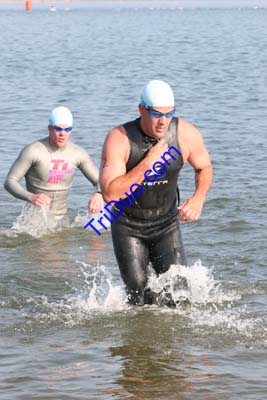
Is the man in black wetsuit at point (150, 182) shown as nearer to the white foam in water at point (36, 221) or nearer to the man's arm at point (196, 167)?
the man's arm at point (196, 167)

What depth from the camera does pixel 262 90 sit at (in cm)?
2672

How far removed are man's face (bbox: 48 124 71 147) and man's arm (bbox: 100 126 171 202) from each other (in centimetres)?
332

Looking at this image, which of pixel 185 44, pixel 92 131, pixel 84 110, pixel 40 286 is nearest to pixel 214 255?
pixel 40 286

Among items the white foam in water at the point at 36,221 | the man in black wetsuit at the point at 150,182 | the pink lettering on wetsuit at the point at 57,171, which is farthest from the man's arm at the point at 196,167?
the white foam in water at the point at 36,221

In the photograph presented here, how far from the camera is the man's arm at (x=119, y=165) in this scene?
23.1 ft

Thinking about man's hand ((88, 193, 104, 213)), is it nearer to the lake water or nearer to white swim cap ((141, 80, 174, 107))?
the lake water

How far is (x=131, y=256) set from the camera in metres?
7.84

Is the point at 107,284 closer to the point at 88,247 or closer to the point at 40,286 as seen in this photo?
the point at 40,286

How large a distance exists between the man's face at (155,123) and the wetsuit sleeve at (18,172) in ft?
11.1

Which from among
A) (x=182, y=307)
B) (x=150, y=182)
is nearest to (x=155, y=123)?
(x=150, y=182)

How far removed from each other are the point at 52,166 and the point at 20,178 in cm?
41

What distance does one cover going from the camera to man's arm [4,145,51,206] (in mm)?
10344

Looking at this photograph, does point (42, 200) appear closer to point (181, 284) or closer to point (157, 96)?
point (181, 284)

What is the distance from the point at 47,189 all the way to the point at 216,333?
12.4 feet
